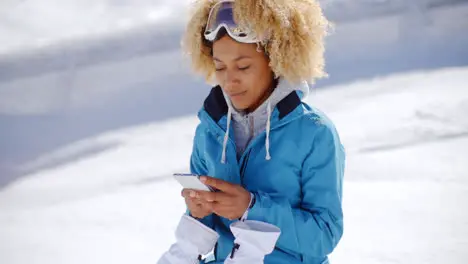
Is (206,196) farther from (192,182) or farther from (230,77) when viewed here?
(230,77)

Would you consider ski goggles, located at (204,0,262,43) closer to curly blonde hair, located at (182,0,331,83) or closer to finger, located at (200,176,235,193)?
curly blonde hair, located at (182,0,331,83)

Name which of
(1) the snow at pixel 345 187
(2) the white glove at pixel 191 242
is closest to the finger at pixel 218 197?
(2) the white glove at pixel 191 242

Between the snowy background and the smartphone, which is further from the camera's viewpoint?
the snowy background

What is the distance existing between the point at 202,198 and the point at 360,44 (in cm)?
370

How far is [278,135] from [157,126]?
2.57 meters

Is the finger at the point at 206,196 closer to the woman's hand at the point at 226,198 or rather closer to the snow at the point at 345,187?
the woman's hand at the point at 226,198

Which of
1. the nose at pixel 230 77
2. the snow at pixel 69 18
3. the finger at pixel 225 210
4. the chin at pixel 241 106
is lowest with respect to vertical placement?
the finger at pixel 225 210

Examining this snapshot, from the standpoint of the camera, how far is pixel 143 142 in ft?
12.4

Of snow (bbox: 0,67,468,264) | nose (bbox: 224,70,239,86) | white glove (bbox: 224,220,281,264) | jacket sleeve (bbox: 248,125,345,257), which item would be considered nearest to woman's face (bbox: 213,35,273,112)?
nose (bbox: 224,70,239,86)

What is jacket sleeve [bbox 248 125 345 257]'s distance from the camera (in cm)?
143

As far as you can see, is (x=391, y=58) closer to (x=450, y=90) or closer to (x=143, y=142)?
(x=450, y=90)

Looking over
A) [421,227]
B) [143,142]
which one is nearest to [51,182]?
[143,142]

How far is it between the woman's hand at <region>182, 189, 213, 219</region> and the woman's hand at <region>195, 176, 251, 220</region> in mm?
13

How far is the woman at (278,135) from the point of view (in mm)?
1434
